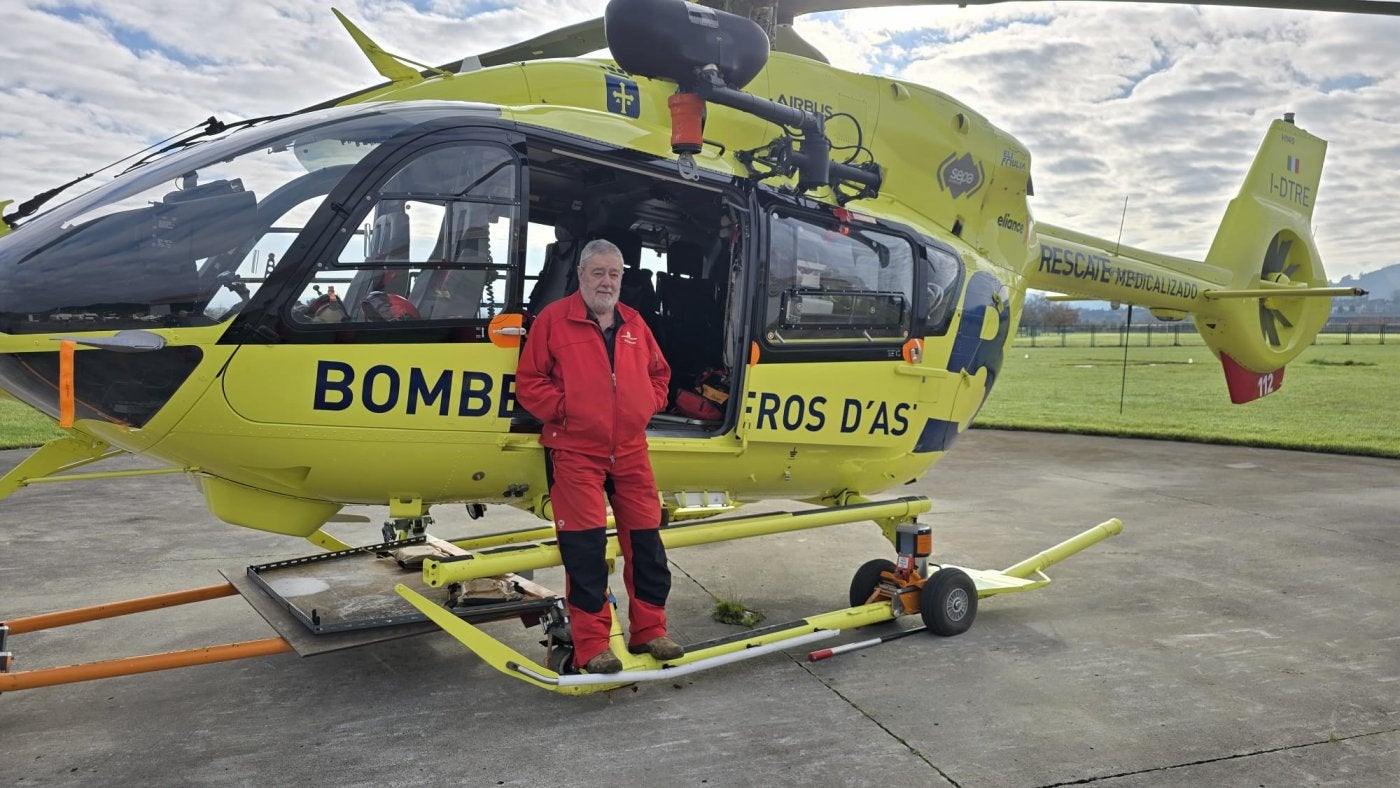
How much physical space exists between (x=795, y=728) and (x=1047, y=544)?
167 inches

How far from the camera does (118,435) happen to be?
3.48 meters

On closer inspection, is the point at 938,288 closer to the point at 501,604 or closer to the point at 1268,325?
the point at 501,604

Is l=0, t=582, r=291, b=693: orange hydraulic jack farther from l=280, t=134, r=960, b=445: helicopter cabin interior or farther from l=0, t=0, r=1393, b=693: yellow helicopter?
l=280, t=134, r=960, b=445: helicopter cabin interior

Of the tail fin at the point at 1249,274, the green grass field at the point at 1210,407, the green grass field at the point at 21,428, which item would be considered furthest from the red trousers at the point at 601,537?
the green grass field at the point at 21,428

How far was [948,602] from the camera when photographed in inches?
200

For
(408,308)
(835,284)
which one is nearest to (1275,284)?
(835,284)

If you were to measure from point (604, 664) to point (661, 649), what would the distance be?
0.28 m

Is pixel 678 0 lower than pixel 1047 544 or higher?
higher

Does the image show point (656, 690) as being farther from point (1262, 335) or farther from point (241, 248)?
point (1262, 335)

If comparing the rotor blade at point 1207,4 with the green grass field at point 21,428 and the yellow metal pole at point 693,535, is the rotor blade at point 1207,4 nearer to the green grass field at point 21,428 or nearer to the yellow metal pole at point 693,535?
the yellow metal pole at point 693,535

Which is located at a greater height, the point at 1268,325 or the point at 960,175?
the point at 960,175

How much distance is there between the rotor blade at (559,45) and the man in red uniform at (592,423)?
2260 millimetres

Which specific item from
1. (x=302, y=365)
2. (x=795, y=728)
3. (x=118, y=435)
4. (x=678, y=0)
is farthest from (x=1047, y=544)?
(x=118, y=435)

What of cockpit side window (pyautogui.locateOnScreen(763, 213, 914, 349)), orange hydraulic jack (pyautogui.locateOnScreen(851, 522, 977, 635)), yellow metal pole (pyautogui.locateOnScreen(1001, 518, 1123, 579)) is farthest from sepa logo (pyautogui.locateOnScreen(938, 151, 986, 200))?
yellow metal pole (pyautogui.locateOnScreen(1001, 518, 1123, 579))
